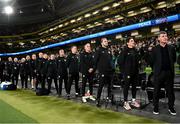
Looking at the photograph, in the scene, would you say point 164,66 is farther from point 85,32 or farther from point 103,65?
point 85,32

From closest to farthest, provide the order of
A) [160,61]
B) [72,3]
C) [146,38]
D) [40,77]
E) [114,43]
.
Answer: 1. [160,61]
2. [40,77]
3. [146,38]
4. [114,43]
5. [72,3]

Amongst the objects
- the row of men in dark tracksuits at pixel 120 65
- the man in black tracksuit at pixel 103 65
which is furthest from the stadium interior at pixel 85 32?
the man in black tracksuit at pixel 103 65

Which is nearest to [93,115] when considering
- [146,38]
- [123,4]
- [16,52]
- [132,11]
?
[146,38]

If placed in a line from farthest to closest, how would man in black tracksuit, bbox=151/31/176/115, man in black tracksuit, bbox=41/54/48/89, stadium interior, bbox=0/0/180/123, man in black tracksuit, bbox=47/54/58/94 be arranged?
man in black tracksuit, bbox=41/54/48/89 → man in black tracksuit, bbox=47/54/58/94 → stadium interior, bbox=0/0/180/123 → man in black tracksuit, bbox=151/31/176/115

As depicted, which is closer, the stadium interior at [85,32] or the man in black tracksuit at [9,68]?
the stadium interior at [85,32]

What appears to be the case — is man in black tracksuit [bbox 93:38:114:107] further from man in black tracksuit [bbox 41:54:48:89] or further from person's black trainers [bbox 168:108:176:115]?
man in black tracksuit [bbox 41:54:48:89]

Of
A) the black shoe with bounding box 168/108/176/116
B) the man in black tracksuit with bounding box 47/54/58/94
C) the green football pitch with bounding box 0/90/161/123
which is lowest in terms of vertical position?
the green football pitch with bounding box 0/90/161/123

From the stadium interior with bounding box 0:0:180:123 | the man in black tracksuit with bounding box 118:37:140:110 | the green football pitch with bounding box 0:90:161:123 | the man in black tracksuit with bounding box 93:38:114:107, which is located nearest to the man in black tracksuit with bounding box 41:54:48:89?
the stadium interior with bounding box 0:0:180:123

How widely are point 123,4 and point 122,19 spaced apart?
112cm

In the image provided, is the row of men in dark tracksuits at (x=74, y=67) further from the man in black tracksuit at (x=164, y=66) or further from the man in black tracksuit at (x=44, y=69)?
the man in black tracksuit at (x=164, y=66)

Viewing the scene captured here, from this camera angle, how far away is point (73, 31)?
27.9 m

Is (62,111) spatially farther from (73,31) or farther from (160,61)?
(73,31)

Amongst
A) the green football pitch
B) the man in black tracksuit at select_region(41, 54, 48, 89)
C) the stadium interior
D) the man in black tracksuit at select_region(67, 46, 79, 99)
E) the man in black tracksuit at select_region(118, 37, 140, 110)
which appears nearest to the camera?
the green football pitch

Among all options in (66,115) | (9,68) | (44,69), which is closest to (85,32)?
(9,68)
